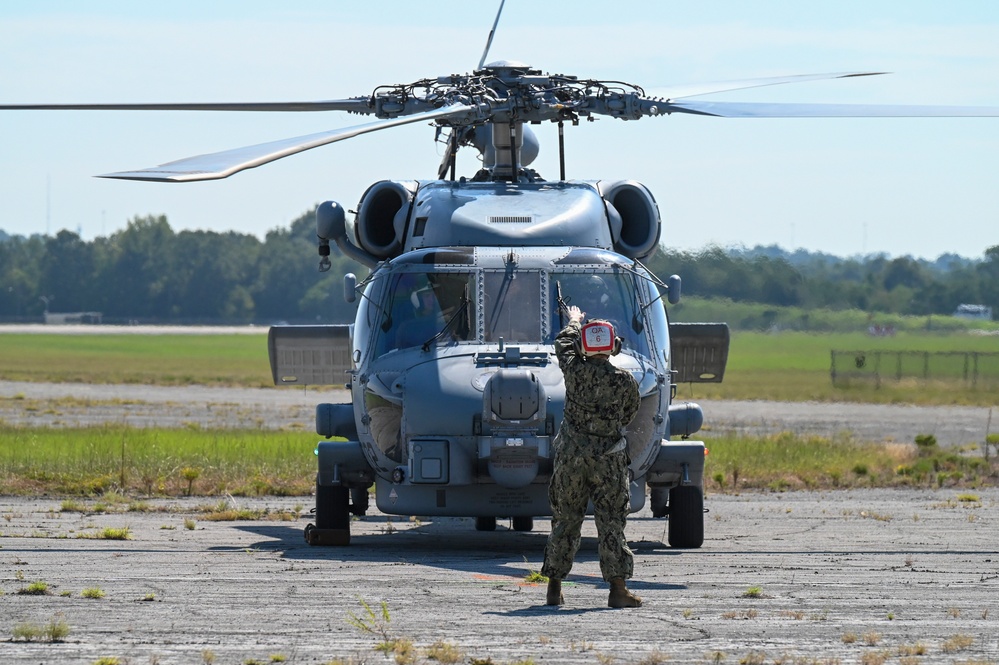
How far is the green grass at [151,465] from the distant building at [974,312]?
1129 inches

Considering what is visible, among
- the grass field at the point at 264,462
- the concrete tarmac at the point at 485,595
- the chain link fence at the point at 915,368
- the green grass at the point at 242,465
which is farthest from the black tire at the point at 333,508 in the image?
the chain link fence at the point at 915,368

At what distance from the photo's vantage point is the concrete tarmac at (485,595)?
826 cm

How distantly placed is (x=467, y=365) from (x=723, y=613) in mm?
4185

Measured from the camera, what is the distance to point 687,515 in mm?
14344

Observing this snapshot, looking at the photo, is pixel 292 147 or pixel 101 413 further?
pixel 101 413

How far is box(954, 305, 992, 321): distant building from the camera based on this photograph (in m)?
49.1

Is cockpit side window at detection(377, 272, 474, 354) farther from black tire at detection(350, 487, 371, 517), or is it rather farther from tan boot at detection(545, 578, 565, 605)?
tan boot at detection(545, 578, 565, 605)

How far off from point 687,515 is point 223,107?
18.0 feet

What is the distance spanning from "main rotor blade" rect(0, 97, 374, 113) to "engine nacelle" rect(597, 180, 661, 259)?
252 centimetres

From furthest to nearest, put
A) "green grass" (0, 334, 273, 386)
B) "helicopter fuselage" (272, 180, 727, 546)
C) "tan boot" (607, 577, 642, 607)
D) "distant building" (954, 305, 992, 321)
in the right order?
"green grass" (0, 334, 273, 386), "distant building" (954, 305, 992, 321), "helicopter fuselage" (272, 180, 727, 546), "tan boot" (607, 577, 642, 607)

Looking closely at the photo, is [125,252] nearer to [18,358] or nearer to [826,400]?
[18,358]

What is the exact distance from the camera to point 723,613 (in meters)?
9.58

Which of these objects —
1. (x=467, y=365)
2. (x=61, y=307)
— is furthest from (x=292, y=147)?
(x=61, y=307)

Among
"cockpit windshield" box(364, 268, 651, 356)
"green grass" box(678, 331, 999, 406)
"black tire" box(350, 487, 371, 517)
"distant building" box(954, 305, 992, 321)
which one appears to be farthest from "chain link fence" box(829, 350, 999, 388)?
"cockpit windshield" box(364, 268, 651, 356)
